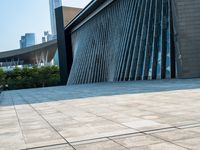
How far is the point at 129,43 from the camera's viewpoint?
31109 mm

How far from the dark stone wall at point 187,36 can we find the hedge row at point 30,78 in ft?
155

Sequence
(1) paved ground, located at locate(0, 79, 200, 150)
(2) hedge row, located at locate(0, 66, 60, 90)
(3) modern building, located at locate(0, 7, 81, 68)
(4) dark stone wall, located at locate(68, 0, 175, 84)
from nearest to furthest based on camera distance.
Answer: (1) paved ground, located at locate(0, 79, 200, 150) → (4) dark stone wall, located at locate(68, 0, 175, 84) → (3) modern building, located at locate(0, 7, 81, 68) → (2) hedge row, located at locate(0, 66, 60, 90)

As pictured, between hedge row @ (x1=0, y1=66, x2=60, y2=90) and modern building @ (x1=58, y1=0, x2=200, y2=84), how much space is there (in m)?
20.6

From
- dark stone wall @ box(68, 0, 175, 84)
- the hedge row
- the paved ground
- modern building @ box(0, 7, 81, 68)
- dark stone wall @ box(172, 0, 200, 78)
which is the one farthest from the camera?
the hedge row

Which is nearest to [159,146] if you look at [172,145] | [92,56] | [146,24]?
[172,145]

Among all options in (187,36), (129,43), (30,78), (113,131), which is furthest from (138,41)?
(30,78)

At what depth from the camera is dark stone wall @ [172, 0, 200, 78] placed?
23438 millimetres

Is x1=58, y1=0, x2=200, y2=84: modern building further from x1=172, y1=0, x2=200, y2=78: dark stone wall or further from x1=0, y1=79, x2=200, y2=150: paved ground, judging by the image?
x1=0, y1=79, x2=200, y2=150: paved ground

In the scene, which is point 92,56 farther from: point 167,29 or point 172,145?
point 172,145

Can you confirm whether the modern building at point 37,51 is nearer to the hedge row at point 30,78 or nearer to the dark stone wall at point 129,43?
the hedge row at point 30,78

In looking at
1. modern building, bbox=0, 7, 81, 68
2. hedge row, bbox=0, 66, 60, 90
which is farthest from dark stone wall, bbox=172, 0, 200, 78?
hedge row, bbox=0, 66, 60, 90

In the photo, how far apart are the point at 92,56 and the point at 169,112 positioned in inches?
1449

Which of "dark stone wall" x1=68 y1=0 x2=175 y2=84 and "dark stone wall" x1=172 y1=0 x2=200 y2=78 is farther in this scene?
"dark stone wall" x1=68 y1=0 x2=175 y2=84

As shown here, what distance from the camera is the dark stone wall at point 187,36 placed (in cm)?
2344
